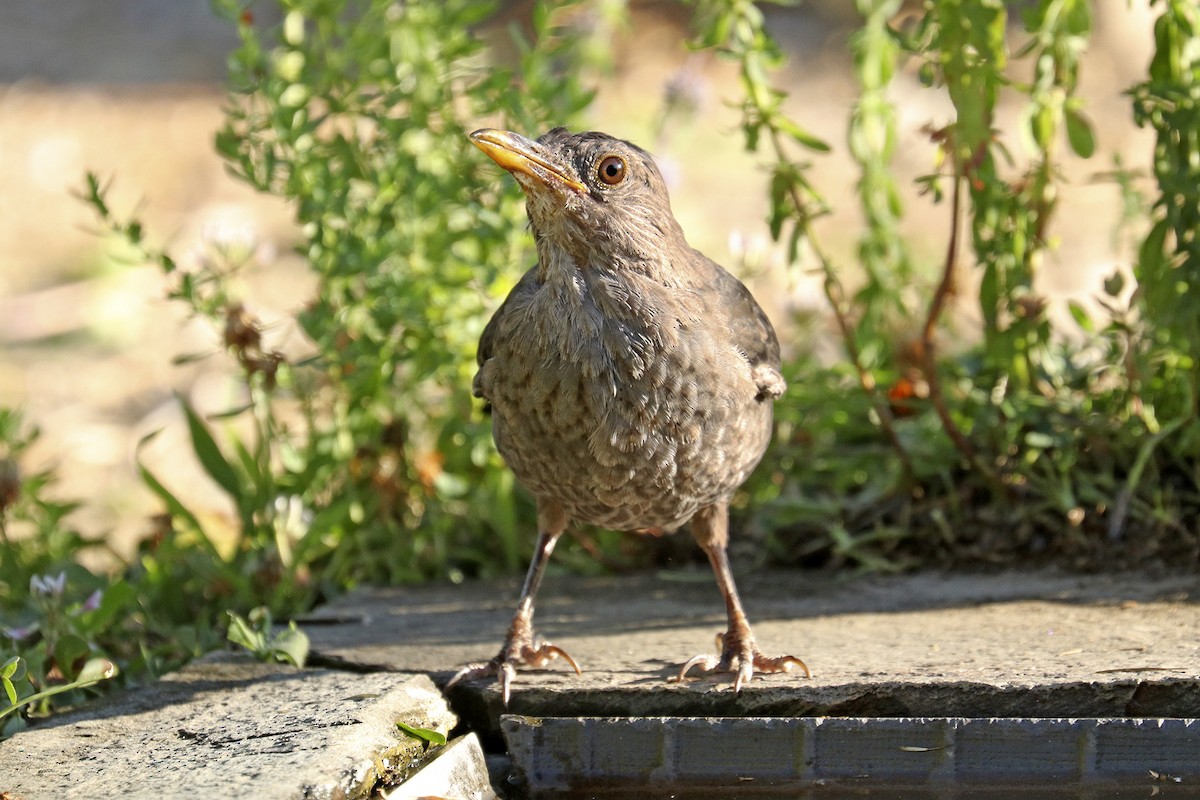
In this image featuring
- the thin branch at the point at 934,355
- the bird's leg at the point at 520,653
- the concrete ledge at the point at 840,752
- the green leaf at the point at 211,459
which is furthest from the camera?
the green leaf at the point at 211,459

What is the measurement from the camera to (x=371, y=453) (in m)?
5.09

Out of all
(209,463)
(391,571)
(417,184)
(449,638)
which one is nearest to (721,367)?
(449,638)

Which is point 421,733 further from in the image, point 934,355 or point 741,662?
point 934,355

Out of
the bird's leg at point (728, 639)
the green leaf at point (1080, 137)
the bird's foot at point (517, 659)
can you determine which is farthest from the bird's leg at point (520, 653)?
the green leaf at point (1080, 137)

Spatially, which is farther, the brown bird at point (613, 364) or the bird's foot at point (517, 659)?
the bird's foot at point (517, 659)

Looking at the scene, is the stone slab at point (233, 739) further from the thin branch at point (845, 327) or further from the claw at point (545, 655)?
the thin branch at point (845, 327)

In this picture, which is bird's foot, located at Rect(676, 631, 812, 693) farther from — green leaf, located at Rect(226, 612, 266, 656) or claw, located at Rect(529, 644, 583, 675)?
green leaf, located at Rect(226, 612, 266, 656)

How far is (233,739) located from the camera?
3229 mm

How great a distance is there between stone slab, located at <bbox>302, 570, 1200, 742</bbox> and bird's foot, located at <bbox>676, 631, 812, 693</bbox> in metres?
0.05

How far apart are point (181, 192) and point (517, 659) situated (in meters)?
7.12

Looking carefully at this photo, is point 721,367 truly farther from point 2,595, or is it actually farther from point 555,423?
point 2,595

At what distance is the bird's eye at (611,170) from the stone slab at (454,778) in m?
1.43

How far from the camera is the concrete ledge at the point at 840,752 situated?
316 cm

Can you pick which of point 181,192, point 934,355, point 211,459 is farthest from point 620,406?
point 181,192
